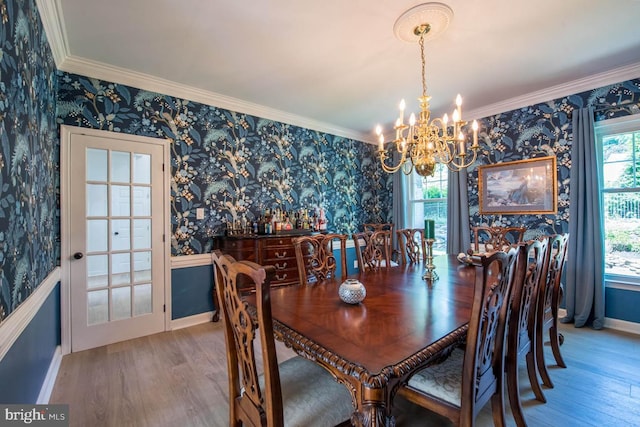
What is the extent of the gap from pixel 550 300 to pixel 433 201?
2546 millimetres

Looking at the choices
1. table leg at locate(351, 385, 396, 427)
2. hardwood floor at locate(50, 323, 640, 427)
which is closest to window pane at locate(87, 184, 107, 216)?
hardwood floor at locate(50, 323, 640, 427)

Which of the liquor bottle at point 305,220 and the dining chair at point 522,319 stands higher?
the liquor bottle at point 305,220

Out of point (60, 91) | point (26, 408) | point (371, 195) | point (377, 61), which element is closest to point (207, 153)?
point (60, 91)

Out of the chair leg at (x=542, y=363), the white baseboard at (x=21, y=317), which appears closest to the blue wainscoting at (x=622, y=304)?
the chair leg at (x=542, y=363)

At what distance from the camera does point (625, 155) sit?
3.05m

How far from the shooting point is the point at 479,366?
1233 mm

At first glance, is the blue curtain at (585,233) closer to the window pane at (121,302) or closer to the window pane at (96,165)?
the window pane at (121,302)

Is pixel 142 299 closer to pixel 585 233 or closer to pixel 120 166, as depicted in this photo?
pixel 120 166

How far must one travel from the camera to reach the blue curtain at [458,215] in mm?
4023

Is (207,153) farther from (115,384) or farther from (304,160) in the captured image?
(115,384)

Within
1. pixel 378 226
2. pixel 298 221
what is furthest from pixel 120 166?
pixel 378 226

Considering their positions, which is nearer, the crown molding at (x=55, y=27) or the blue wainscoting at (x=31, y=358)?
the blue wainscoting at (x=31, y=358)

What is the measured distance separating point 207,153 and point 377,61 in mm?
2094

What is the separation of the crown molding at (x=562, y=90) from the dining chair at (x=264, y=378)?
3926 mm
